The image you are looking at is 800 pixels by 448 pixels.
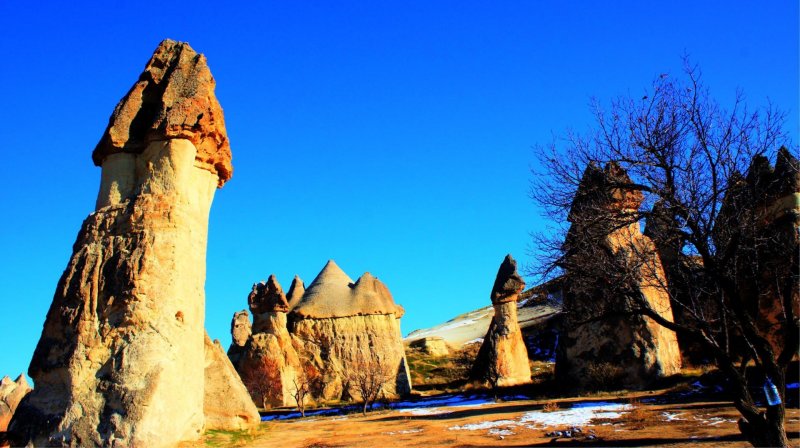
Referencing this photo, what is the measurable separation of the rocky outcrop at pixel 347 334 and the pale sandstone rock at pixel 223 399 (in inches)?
529

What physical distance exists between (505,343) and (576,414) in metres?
10.9

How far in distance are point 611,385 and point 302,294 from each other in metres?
16.1

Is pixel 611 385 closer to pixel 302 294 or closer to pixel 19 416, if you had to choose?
pixel 19 416

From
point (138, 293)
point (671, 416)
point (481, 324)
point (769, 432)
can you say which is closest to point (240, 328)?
point (138, 293)

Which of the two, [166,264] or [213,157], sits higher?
[213,157]

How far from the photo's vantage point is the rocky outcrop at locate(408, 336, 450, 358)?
4044 cm

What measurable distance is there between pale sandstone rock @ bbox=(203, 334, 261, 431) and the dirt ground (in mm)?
366

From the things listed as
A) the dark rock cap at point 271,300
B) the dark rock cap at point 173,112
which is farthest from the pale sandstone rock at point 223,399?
the dark rock cap at point 271,300

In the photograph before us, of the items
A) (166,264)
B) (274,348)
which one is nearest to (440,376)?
(274,348)

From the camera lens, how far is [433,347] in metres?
41.4

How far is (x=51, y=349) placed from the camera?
28.1 ft

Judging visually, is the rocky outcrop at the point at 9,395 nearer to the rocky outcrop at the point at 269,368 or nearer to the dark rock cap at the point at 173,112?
the rocky outcrop at the point at 269,368

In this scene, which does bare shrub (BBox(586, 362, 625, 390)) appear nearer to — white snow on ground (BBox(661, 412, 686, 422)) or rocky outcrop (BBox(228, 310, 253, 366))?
white snow on ground (BBox(661, 412, 686, 422))

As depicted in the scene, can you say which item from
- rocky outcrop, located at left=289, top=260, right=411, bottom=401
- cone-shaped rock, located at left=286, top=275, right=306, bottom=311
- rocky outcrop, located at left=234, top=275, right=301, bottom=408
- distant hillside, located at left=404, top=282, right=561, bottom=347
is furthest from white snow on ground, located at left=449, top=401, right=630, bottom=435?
cone-shaped rock, located at left=286, top=275, right=306, bottom=311
